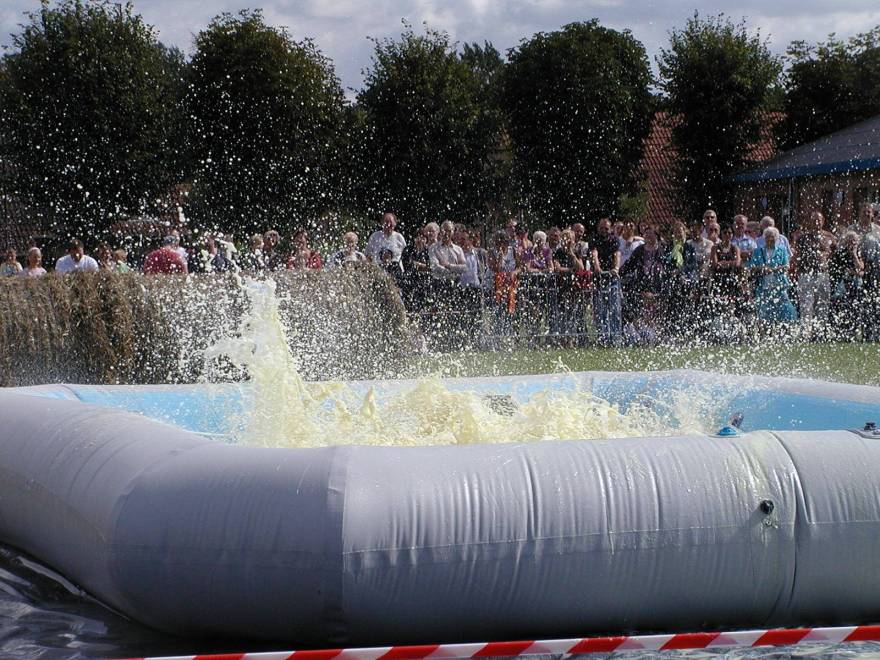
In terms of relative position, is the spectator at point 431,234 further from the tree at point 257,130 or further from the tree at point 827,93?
the tree at point 827,93

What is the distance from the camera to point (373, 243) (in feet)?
43.3

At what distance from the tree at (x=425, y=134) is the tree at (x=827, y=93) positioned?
899 centimetres

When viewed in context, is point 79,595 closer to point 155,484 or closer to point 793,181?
point 155,484

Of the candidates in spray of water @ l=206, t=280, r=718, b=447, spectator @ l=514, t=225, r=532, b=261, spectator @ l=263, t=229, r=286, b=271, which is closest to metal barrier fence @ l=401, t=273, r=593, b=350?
spectator @ l=514, t=225, r=532, b=261

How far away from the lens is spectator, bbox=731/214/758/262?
1310 centimetres

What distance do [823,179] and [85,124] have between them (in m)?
18.6

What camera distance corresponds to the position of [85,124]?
1138 inches

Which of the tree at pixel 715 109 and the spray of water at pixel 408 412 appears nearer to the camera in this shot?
the spray of water at pixel 408 412

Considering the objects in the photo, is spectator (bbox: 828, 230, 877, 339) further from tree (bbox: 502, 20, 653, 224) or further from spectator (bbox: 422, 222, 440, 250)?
tree (bbox: 502, 20, 653, 224)

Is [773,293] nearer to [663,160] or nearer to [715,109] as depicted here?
[715,109]

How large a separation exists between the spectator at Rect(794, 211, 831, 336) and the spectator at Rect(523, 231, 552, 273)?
2.97 m

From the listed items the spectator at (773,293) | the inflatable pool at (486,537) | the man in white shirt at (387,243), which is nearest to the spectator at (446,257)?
the man in white shirt at (387,243)

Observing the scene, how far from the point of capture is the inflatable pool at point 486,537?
12.2 ft

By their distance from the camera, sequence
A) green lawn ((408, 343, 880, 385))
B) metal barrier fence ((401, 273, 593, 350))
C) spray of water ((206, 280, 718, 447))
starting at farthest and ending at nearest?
metal barrier fence ((401, 273, 593, 350)), green lawn ((408, 343, 880, 385)), spray of water ((206, 280, 718, 447))
